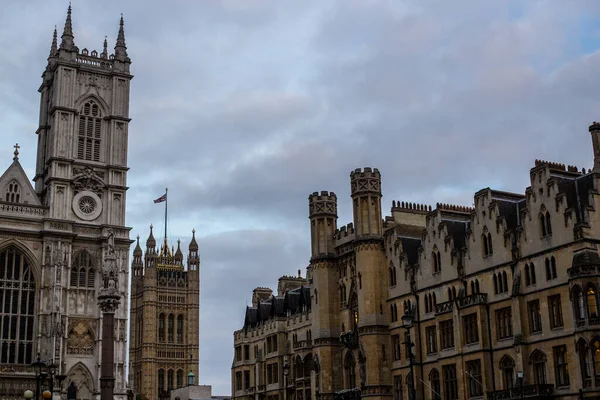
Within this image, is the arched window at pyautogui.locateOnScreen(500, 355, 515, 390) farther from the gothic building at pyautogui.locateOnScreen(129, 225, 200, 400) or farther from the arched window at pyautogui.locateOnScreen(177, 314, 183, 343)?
the arched window at pyautogui.locateOnScreen(177, 314, 183, 343)

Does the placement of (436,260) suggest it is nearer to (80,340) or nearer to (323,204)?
(323,204)

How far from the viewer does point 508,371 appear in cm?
5012

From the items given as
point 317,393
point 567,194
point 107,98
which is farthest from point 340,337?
point 107,98

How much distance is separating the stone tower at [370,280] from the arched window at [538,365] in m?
14.3

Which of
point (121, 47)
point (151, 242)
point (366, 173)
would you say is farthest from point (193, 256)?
point (366, 173)

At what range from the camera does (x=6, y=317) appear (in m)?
77.4

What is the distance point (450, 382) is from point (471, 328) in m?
4.34

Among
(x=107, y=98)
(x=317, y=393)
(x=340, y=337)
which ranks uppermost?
(x=107, y=98)

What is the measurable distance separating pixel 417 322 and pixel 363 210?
977 centimetres

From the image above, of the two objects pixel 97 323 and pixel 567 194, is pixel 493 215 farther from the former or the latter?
pixel 97 323

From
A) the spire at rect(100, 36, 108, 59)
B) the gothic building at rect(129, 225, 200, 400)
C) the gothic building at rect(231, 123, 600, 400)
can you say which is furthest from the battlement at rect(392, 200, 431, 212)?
the gothic building at rect(129, 225, 200, 400)

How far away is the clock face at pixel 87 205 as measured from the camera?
81938 millimetres

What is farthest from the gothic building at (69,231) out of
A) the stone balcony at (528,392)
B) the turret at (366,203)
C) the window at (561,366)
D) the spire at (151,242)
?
the spire at (151,242)

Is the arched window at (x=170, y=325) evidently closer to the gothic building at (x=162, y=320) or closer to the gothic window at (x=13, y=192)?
the gothic building at (x=162, y=320)
